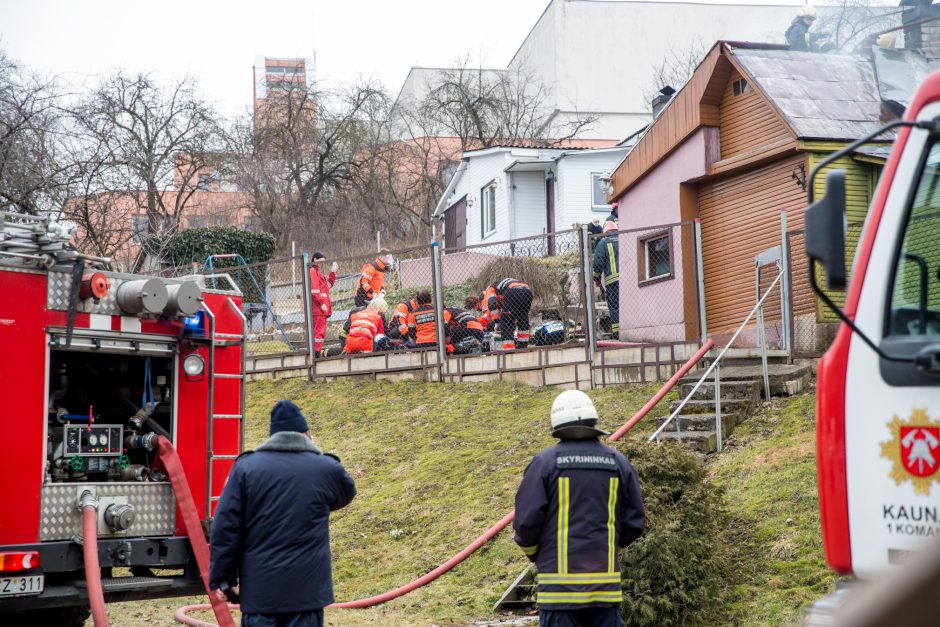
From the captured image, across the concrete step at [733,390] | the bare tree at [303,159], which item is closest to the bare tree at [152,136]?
the bare tree at [303,159]

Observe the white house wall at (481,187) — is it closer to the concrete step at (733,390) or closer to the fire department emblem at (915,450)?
the concrete step at (733,390)

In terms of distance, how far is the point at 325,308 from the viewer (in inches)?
710

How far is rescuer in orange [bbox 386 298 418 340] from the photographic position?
55.3 feet

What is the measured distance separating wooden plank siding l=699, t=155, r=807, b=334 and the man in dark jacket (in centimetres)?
930

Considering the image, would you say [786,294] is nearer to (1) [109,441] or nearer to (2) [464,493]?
(2) [464,493]

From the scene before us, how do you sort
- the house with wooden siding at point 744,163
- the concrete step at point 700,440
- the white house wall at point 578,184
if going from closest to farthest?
the concrete step at point 700,440 → the house with wooden siding at point 744,163 → the white house wall at point 578,184

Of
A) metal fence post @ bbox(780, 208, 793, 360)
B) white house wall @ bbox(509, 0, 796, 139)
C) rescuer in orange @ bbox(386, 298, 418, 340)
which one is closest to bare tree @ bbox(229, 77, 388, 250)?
white house wall @ bbox(509, 0, 796, 139)

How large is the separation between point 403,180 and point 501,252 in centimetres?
2710

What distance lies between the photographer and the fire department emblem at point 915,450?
138 inches

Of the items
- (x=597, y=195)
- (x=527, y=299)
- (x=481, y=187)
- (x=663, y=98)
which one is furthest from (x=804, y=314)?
(x=481, y=187)

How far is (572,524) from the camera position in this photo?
5648 mm

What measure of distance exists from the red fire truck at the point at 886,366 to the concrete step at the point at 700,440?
22.9 feet

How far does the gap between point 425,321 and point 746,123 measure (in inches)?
208

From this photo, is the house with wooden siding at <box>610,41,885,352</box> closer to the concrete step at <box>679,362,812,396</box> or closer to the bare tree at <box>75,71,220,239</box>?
the concrete step at <box>679,362,812,396</box>
